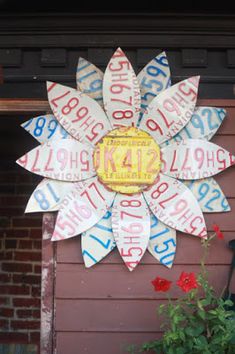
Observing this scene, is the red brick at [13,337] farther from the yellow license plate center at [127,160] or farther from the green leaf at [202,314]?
the green leaf at [202,314]

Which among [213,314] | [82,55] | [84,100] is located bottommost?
[213,314]

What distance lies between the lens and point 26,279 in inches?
162

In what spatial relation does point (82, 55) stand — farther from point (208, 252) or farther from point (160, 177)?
point (208, 252)

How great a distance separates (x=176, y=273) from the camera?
265cm

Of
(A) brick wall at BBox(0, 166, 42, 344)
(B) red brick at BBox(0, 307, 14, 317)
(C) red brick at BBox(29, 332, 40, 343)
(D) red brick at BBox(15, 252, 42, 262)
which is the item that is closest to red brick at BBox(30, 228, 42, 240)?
(A) brick wall at BBox(0, 166, 42, 344)

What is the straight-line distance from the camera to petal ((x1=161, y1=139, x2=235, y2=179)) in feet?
8.80

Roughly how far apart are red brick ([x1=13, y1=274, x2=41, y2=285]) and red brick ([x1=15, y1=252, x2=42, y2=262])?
0.13m

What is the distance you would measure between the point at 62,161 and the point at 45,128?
209 mm

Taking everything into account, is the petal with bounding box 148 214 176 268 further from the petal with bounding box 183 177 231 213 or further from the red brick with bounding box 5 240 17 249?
the red brick with bounding box 5 240 17 249

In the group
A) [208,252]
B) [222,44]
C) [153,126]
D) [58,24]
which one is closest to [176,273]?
[208,252]

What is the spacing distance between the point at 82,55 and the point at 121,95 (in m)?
0.34

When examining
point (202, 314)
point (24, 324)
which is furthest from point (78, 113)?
point (24, 324)

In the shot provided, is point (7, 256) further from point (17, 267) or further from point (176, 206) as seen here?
point (176, 206)

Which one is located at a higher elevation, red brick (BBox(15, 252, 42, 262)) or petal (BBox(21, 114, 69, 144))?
petal (BBox(21, 114, 69, 144))
